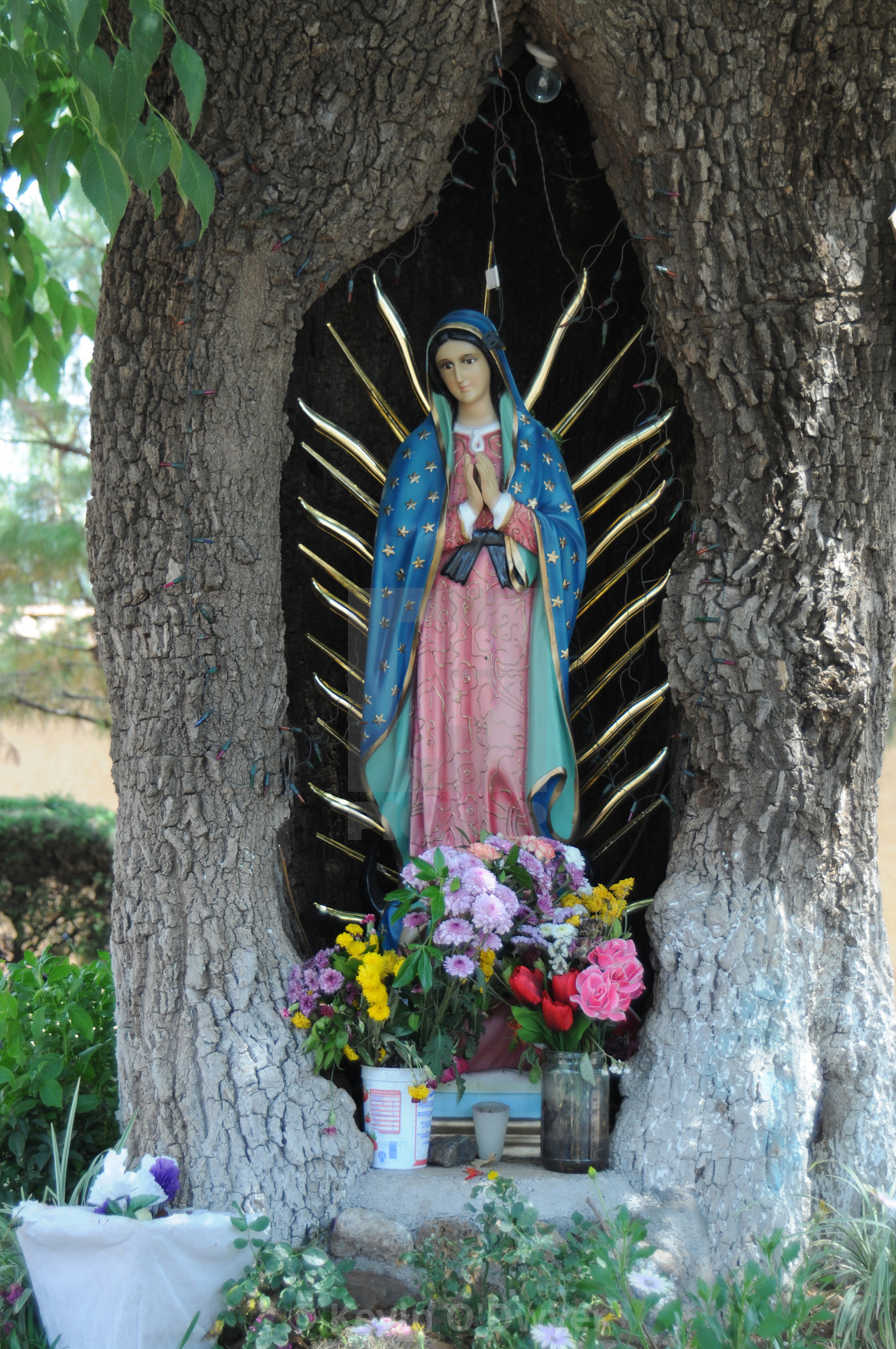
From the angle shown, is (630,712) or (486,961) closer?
(486,961)

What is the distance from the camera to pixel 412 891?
3.32 m

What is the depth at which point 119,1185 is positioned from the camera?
2.85m

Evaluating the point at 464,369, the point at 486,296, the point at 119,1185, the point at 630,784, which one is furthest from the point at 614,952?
the point at 486,296

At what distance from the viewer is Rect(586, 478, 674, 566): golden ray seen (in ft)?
13.2

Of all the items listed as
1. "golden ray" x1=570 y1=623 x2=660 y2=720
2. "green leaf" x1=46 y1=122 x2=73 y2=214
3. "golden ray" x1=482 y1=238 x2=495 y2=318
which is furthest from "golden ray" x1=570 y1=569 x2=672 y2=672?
"green leaf" x1=46 y1=122 x2=73 y2=214

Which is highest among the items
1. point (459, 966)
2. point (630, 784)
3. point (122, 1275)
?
point (630, 784)

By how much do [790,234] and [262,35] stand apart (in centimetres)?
156

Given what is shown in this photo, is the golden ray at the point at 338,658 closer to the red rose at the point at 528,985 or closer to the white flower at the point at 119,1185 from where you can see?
the red rose at the point at 528,985

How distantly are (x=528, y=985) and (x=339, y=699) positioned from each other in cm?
136

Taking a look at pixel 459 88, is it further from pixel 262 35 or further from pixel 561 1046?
pixel 561 1046

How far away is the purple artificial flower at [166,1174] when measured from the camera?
295cm

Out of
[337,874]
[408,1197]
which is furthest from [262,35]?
[408,1197]

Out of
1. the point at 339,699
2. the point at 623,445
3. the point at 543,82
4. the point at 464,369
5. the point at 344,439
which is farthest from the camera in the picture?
the point at 339,699

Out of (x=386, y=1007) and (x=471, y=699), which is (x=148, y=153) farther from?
(x=386, y=1007)
